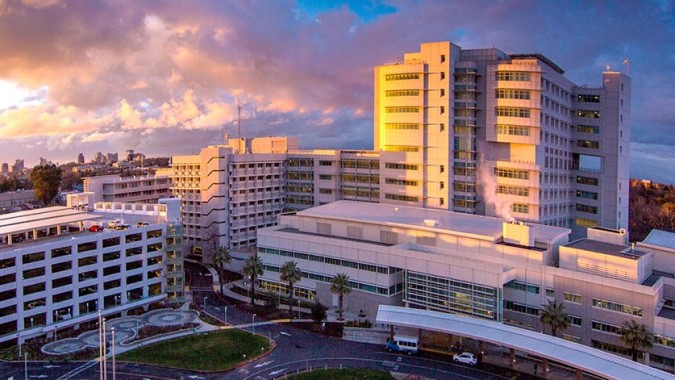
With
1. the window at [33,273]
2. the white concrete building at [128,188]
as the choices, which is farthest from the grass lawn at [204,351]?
the white concrete building at [128,188]

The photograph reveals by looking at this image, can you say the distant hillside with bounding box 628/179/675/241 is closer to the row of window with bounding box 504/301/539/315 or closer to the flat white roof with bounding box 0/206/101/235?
the row of window with bounding box 504/301/539/315

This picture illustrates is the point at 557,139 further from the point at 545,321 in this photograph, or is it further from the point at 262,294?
the point at 262,294

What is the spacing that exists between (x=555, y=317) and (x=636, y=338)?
7823 mm

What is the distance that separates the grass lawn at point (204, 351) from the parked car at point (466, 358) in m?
21.9

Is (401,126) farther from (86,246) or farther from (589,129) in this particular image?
(86,246)

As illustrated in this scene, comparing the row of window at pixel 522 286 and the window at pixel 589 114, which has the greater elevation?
the window at pixel 589 114

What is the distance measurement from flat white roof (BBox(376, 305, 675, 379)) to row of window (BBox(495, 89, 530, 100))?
4645 centimetres

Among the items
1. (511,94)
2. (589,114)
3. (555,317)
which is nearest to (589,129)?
(589,114)

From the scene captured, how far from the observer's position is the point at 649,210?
5527 inches

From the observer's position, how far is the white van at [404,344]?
63444 mm

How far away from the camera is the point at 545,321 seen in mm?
60125

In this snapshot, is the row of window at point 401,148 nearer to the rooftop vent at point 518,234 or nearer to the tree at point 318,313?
the rooftop vent at point 518,234

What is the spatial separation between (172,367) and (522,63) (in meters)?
72.7

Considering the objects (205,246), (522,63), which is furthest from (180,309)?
(522,63)
